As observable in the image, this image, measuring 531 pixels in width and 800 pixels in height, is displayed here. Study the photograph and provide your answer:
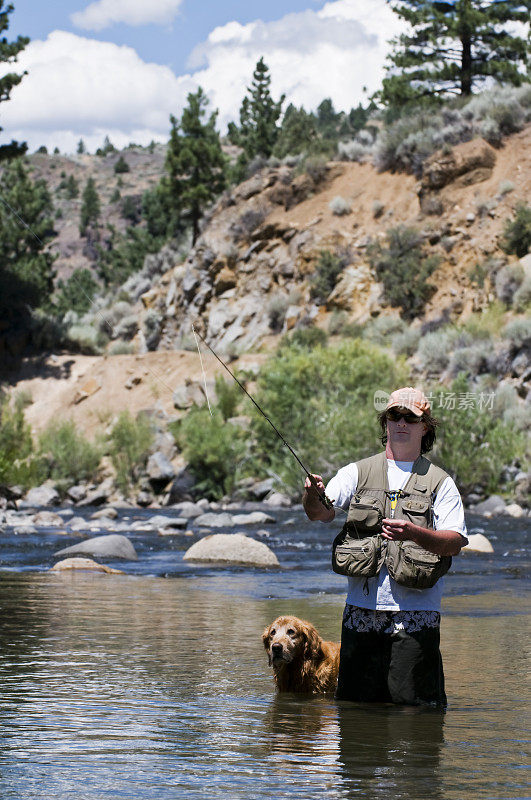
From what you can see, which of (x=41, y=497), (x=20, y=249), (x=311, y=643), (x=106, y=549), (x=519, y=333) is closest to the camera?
(x=311, y=643)

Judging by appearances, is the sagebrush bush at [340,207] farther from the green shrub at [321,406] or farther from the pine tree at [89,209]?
the pine tree at [89,209]

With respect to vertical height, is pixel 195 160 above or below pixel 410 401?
above

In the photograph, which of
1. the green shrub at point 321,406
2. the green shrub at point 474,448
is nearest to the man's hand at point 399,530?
the green shrub at point 474,448

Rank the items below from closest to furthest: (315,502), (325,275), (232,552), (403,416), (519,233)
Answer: (315,502), (403,416), (232,552), (519,233), (325,275)

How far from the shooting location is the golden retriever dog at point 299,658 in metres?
6.12

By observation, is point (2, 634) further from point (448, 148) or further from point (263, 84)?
point (263, 84)

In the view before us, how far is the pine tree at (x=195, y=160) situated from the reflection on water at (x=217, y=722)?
4049 centimetres

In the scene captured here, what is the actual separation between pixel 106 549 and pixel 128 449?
14.8 m

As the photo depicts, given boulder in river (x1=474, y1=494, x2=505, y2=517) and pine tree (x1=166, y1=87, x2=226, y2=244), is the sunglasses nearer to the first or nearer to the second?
boulder in river (x1=474, y1=494, x2=505, y2=517)

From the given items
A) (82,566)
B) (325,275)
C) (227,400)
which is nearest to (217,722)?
(82,566)

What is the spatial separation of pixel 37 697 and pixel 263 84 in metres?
51.6

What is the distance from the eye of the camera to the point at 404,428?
533 cm

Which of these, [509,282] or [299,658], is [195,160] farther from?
[299,658]

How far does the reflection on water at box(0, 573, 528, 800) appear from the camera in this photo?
4.39 metres
